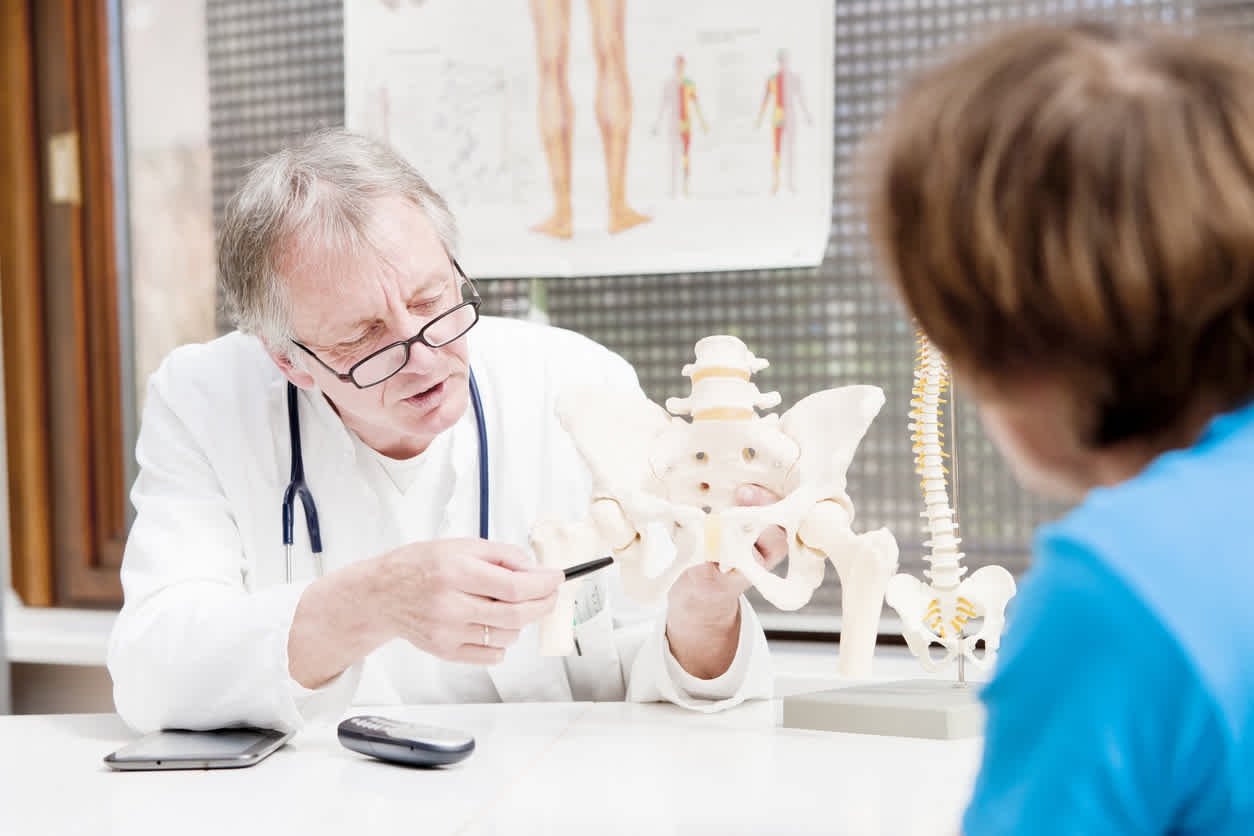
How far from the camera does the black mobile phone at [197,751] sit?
1333 millimetres

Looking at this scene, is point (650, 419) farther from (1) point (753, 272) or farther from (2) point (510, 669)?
(1) point (753, 272)

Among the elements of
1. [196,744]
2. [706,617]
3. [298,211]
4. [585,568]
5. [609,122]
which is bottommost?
[196,744]

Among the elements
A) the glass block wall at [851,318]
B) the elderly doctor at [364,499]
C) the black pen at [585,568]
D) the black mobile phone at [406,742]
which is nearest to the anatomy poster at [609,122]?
the glass block wall at [851,318]

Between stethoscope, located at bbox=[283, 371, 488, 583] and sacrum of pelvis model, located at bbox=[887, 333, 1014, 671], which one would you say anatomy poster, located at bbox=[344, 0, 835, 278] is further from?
sacrum of pelvis model, located at bbox=[887, 333, 1014, 671]

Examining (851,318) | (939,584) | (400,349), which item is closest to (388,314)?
(400,349)

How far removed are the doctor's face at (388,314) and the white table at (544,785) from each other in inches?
17.4

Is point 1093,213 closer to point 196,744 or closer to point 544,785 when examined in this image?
point 544,785

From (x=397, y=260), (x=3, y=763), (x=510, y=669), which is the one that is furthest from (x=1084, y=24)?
(x=3, y=763)

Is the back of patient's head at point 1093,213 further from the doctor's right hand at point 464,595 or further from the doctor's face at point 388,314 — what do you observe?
the doctor's face at point 388,314

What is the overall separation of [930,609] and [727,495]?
0.33m

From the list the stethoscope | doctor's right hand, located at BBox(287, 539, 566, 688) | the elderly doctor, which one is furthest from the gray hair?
doctor's right hand, located at BBox(287, 539, 566, 688)

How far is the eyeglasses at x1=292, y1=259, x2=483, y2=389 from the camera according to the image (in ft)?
5.02

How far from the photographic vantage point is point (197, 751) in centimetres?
136

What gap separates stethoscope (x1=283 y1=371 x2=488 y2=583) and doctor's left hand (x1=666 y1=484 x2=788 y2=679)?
315mm
